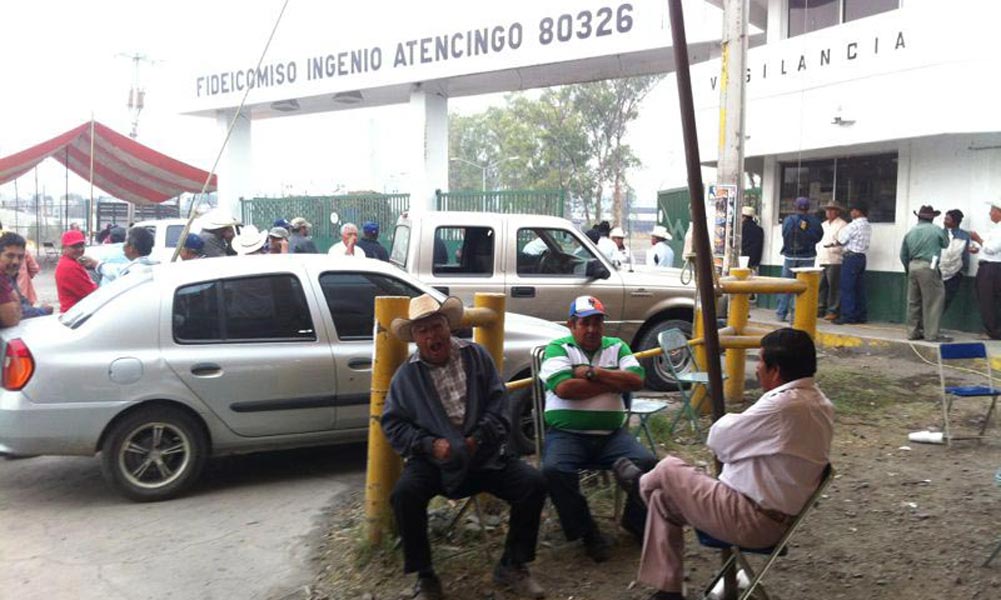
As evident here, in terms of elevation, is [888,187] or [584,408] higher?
[888,187]

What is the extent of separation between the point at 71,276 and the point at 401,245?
2940 millimetres

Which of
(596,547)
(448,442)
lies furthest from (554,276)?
(448,442)

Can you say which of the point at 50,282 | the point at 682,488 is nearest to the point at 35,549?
the point at 682,488

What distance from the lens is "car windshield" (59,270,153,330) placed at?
17.4ft

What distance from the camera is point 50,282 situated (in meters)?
21.4

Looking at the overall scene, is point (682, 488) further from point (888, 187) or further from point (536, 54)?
point (536, 54)

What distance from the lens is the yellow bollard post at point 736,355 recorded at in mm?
6699

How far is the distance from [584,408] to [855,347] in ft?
24.0

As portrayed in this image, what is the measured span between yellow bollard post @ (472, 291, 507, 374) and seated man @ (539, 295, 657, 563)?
284 mm

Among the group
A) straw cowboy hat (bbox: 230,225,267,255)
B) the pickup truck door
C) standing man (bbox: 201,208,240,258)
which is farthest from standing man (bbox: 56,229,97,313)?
the pickup truck door

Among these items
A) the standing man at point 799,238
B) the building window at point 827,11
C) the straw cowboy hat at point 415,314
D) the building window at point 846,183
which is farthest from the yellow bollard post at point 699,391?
the building window at point 827,11

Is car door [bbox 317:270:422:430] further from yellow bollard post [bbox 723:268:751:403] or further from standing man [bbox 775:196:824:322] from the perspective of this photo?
standing man [bbox 775:196:824:322]

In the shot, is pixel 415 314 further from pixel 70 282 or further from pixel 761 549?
pixel 70 282

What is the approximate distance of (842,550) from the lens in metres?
4.05
